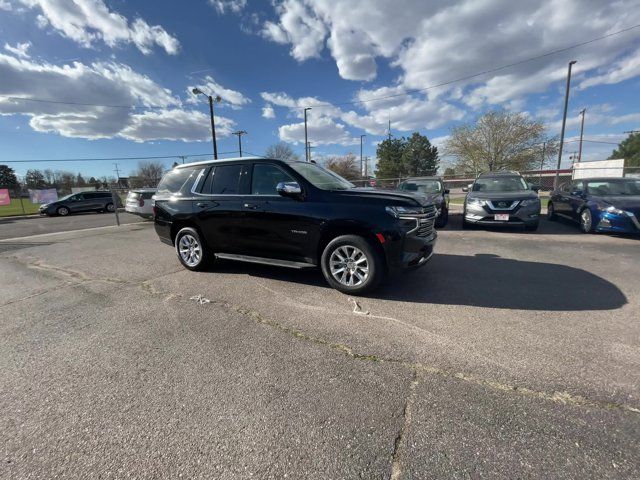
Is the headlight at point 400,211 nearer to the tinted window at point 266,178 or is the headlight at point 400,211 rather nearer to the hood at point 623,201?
the tinted window at point 266,178

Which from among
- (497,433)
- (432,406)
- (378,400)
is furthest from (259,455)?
(497,433)

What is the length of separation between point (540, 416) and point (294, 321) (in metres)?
2.21

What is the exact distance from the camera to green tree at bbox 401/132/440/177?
56031mm

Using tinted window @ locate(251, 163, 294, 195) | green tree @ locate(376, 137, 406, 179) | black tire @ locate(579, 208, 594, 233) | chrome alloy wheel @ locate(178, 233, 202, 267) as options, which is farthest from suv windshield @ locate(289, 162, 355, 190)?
green tree @ locate(376, 137, 406, 179)

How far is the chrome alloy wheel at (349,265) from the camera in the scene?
155 inches

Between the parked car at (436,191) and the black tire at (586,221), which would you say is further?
the parked car at (436,191)

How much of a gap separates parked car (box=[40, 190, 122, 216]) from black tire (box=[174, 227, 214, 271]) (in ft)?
55.6

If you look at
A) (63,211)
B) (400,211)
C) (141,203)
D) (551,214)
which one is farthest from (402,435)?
(63,211)

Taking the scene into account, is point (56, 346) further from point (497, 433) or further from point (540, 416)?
point (540, 416)

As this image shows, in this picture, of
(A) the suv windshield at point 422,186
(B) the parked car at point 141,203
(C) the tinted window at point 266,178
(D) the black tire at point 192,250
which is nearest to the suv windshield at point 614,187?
(A) the suv windshield at point 422,186

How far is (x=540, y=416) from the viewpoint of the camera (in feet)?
6.37

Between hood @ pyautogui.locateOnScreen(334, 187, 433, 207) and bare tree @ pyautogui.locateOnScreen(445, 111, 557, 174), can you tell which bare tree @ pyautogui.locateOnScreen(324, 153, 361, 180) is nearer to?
bare tree @ pyautogui.locateOnScreen(445, 111, 557, 174)

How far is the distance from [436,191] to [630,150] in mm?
72234

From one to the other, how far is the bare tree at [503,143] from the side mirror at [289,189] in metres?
27.7
